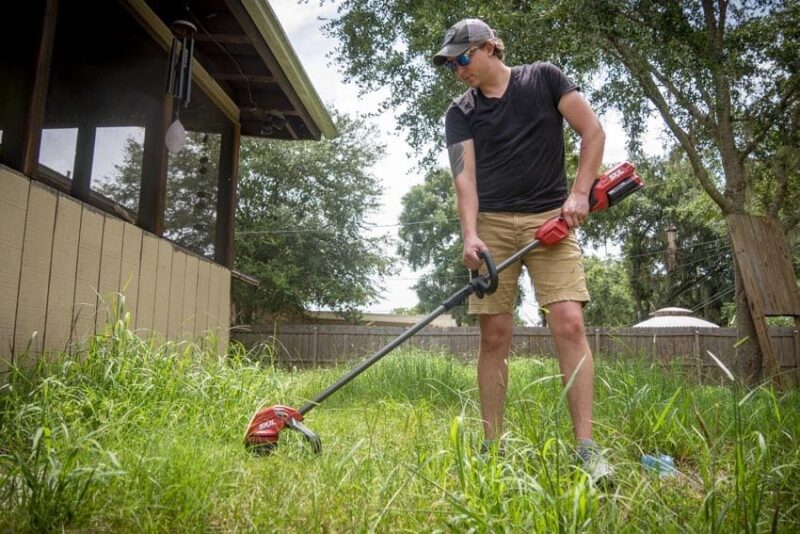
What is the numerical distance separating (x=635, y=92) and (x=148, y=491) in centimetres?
770

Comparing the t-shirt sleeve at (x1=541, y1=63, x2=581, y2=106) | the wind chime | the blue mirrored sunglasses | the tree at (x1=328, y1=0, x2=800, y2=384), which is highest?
the tree at (x1=328, y1=0, x2=800, y2=384)

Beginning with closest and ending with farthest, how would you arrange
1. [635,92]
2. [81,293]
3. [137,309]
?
[81,293] < [137,309] < [635,92]

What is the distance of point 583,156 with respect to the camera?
222 centimetres

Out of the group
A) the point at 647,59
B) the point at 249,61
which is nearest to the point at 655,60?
the point at 647,59

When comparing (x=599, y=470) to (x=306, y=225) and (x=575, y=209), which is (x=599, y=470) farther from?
(x=306, y=225)

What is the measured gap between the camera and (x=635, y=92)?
24.8 ft

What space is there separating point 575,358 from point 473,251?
0.55 metres

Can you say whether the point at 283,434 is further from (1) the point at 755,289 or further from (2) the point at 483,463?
(1) the point at 755,289

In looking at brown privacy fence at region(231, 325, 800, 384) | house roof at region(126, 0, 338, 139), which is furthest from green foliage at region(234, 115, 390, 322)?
house roof at region(126, 0, 338, 139)

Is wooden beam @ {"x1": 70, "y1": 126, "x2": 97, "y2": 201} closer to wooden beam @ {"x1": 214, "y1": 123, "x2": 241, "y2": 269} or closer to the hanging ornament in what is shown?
the hanging ornament

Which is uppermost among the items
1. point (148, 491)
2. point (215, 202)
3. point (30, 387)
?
point (215, 202)

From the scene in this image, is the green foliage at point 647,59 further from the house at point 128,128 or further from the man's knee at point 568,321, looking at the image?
the man's knee at point 568,321

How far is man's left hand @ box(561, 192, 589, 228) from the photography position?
2150mm

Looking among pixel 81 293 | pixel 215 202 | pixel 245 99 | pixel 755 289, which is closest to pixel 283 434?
pixel 81 293
